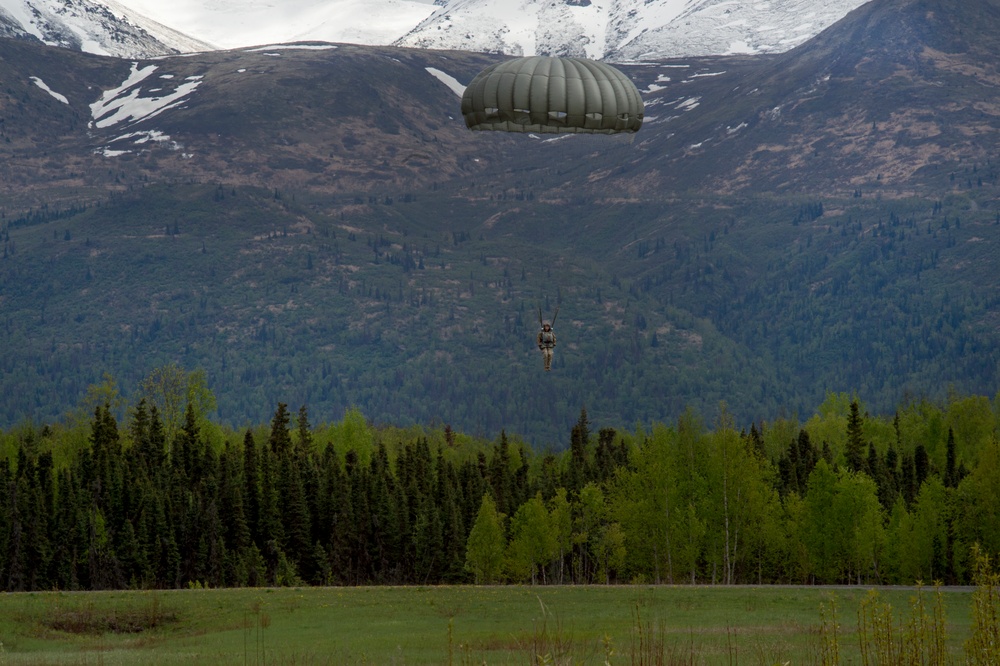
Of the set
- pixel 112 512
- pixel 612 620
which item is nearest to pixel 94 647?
pixel 612 620

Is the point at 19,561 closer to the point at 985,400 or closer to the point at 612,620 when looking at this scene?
the point at 612,620

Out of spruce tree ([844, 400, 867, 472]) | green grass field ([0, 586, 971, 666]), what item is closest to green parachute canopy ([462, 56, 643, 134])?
green grass field ([0, 586, 971, 666])

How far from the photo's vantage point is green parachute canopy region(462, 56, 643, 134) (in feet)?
176

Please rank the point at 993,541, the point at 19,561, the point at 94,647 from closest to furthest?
the point at 94,647, the point at 993,541, the point at 19,561

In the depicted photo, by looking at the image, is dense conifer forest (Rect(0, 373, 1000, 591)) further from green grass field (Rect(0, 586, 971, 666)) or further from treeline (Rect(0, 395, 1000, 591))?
green grass field (Rect(0, 586, 971, 666))

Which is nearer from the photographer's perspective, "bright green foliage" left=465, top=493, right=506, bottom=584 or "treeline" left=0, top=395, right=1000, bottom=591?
"treeline" left=0, top=395, right=1000, bottom=591

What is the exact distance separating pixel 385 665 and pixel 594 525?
79.5 metres

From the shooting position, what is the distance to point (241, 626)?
49.8 m

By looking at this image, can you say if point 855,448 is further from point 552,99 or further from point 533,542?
point 552,99

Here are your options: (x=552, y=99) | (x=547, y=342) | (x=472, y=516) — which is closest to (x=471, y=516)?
(x=472, y=516)

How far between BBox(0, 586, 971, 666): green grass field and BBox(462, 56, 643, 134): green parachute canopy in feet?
59.2

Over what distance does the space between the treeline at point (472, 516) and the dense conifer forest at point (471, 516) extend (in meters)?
0.18

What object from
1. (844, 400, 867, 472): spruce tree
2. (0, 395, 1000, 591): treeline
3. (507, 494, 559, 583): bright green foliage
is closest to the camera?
(0, 395, 1000, 591): treeline

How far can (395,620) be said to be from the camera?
1991 inches
